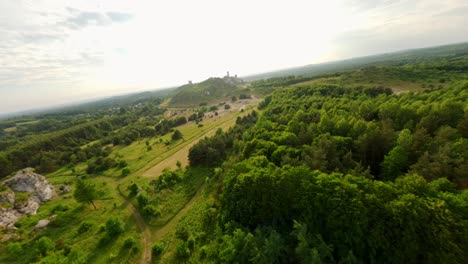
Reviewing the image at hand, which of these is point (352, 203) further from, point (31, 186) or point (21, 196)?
point (31, 186)

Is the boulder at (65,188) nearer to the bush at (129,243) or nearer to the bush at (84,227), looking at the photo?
the bush at (84,227)

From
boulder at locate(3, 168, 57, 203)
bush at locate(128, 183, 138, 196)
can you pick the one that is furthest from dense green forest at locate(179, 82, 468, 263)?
boulder at locate(3, 168, 57, 203)

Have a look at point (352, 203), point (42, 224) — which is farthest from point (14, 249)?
point (352, 203)

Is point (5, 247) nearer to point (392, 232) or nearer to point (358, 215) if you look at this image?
point (358, 215)

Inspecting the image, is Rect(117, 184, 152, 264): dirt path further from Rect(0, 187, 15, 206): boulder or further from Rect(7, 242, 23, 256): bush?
Rect(0, 187, 15, 206): boulder

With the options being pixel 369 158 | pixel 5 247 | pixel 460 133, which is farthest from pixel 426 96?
pixel 5 247
